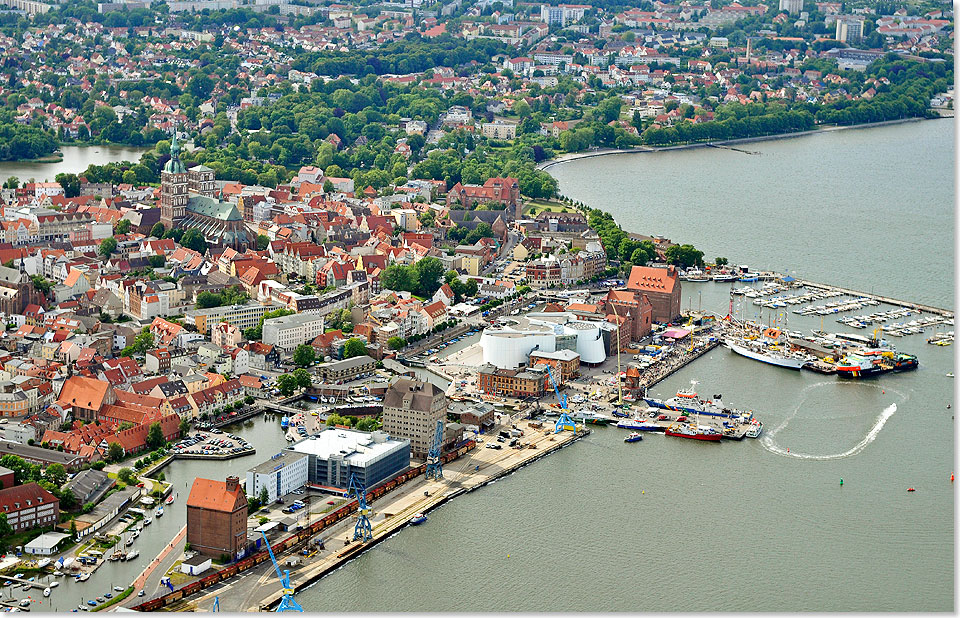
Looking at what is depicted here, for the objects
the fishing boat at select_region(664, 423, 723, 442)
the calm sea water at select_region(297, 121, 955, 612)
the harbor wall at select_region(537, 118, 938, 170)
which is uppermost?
the harbor wall at select_region(537, 118, 938, 170)

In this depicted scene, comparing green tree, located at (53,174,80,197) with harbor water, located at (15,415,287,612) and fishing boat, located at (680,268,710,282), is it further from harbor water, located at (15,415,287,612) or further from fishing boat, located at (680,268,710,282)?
harbor water, located at (15,415,287,612)

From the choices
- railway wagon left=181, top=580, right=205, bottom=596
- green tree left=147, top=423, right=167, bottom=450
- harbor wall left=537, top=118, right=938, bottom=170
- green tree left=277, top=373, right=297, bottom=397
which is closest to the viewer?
railway wagon left=181, top=580, right=205, bottom=596

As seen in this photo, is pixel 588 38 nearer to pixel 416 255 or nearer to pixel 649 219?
pixel 649 219

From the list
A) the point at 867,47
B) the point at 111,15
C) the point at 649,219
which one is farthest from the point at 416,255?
the point at 867,47

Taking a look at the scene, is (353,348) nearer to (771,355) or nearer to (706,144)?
(771,355)

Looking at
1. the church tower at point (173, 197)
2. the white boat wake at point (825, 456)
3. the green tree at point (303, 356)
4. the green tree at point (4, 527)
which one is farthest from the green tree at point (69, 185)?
the green tree at point (4, 527)

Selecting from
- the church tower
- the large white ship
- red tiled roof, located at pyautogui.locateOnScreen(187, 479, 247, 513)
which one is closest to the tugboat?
the large white ship
